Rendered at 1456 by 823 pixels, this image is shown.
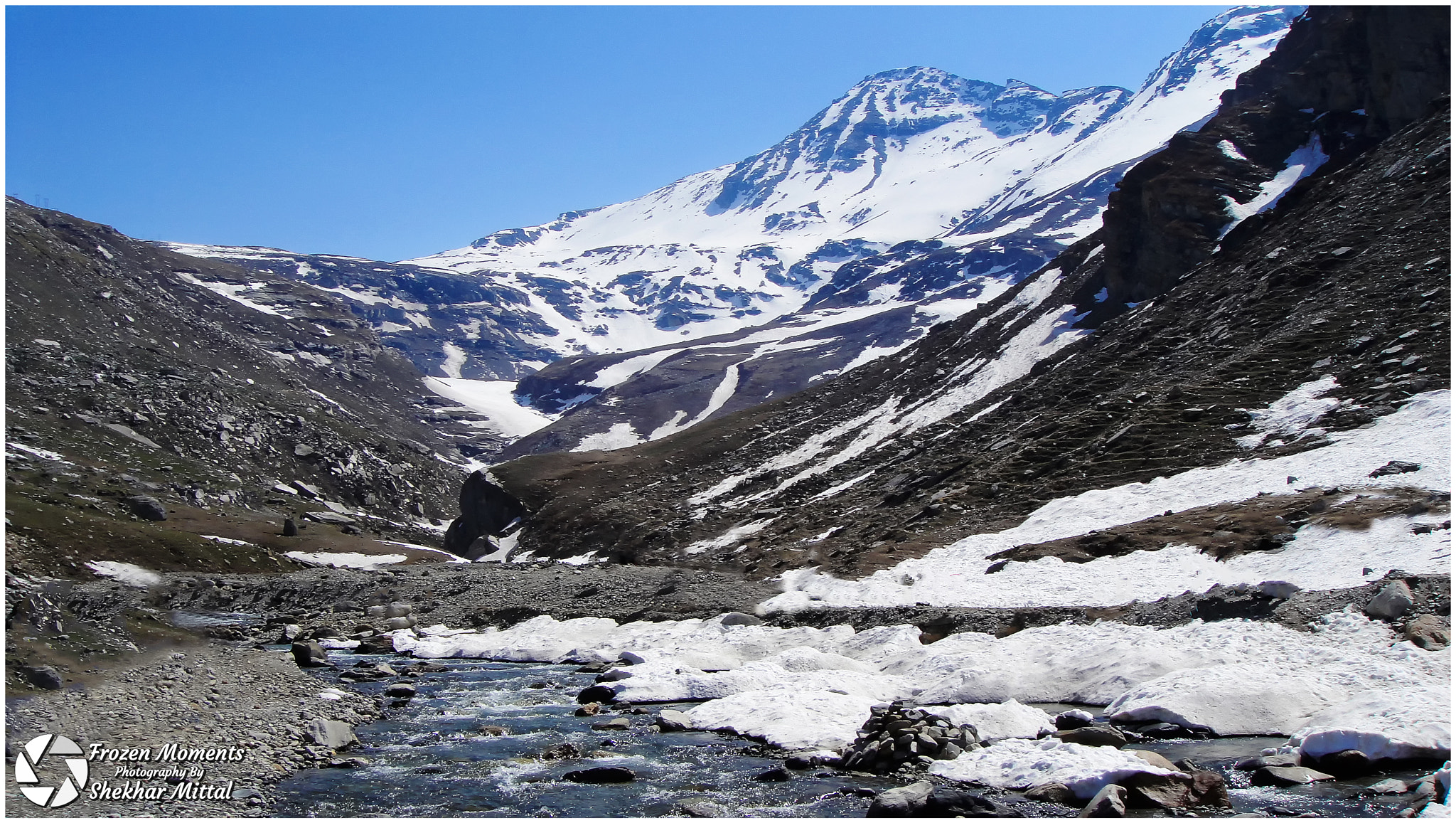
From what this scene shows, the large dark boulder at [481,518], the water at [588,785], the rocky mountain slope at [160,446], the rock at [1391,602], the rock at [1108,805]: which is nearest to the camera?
the rock at [1108,805]

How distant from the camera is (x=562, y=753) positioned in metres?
21.7

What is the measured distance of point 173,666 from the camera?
1039 inches

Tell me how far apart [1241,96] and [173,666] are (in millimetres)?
130800

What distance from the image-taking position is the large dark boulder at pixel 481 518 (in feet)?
300

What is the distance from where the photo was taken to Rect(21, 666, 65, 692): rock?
2147 cm

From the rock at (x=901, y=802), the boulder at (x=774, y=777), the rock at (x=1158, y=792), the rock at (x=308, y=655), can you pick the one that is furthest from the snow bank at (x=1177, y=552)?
the rock at (x=308, y=655)

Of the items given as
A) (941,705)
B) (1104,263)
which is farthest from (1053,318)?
(941,705)

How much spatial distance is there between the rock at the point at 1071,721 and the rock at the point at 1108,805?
427 cm

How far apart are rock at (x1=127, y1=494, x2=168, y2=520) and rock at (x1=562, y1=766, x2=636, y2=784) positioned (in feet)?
241

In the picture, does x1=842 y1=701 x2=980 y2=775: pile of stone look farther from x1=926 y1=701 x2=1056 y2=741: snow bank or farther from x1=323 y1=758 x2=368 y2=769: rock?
x1=323 y1=758 x2=368 y2=769: rock

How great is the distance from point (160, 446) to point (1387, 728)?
118 m

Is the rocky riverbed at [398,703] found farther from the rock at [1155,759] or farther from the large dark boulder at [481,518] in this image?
the large dark boulder at [481,518]

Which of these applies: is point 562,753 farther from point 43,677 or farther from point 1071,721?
point 43,677

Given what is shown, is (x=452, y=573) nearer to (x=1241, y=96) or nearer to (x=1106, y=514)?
(x=1106, y=514)
